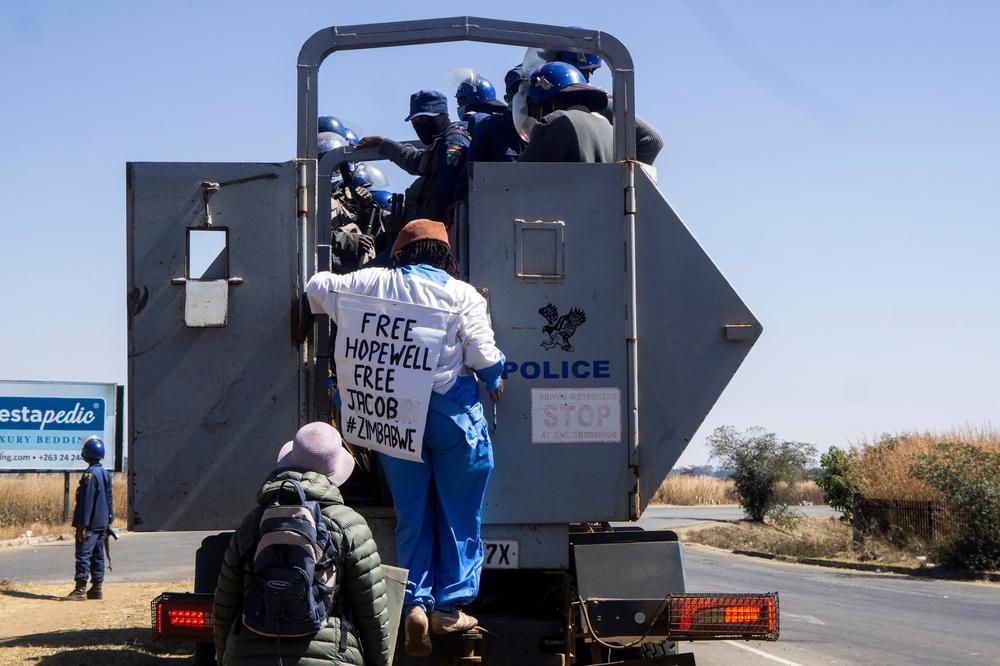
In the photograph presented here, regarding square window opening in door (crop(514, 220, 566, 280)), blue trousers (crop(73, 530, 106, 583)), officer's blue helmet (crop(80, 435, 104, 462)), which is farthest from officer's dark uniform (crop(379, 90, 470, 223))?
officer's blue helmet (crop(80, 435, 104, 462))

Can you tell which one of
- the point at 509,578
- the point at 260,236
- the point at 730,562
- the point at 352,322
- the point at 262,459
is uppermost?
the point at 260,236

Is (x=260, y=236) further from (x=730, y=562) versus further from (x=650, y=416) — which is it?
(x=730, y=562)

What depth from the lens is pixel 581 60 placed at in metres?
7.95

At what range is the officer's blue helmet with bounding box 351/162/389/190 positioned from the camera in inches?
372

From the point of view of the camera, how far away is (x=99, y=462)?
566 inches

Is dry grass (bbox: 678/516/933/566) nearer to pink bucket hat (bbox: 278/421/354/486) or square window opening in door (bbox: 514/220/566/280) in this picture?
square window opening in door (bbox: 514/220/566/280)

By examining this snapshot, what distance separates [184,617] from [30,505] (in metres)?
26.7

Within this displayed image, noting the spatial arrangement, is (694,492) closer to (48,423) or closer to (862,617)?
(48,423)

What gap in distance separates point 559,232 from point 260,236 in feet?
4.26

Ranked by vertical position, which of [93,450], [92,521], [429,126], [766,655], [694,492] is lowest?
[694,492]

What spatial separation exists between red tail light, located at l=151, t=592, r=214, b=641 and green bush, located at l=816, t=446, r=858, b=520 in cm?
2656

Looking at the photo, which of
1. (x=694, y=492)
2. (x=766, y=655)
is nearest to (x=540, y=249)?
(x=766, y=655)

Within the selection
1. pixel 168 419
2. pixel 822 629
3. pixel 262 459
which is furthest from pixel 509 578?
pixel 822 629

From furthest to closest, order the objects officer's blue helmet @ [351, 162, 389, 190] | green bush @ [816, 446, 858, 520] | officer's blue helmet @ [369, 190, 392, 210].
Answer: green bush @ [816, 446, 858, 520], officer's blue helmet @ [351, 162, 389, 190], officer's blue helmet @ [369, 190, 392, 210]
